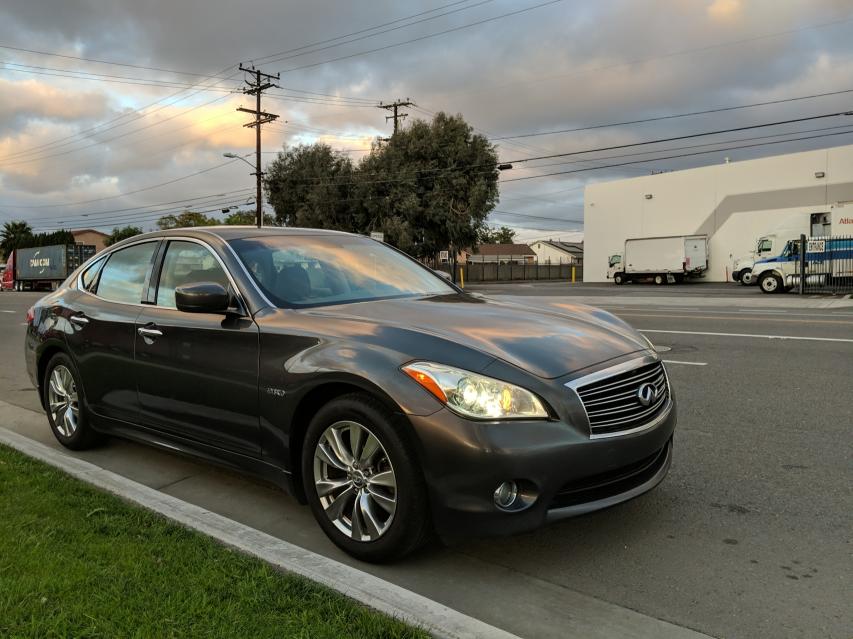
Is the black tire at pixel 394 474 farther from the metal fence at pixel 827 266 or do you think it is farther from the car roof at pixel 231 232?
the metal fence at pixel 827 266

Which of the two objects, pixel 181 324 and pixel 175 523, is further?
pixel 181 324

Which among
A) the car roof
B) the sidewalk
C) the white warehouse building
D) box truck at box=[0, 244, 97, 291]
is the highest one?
the white warehouse building

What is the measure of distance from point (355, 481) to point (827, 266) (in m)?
25.4

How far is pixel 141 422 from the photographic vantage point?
4285 millimetres

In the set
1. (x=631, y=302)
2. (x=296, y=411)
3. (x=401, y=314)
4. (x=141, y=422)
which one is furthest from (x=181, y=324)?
(x=631, y=302)

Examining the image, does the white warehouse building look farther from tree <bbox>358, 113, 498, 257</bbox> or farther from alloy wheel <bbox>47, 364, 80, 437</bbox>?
alloy wheel <bbox>47, 364, 80, 437</bbox>

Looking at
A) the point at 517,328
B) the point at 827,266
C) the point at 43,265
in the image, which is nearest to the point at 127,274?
the point at 517,328

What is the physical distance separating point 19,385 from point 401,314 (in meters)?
6.85

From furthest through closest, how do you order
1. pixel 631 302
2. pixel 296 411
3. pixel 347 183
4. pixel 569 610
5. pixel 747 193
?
1. pixel 347 183
2. pixel 747 193
3. pixel 631 302
4. pixel 296 411
5. pixel 569 610

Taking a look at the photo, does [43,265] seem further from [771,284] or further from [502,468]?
[502,468]

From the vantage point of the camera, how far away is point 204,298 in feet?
11.7

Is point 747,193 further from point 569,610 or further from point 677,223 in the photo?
point 569,610

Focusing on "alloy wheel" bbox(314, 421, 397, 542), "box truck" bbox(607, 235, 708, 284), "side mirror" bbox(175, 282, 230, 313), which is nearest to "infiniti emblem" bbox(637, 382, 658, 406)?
"alloy wheel" bbox(314, 421, 397, 542)

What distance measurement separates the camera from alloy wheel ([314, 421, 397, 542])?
9.89 ft
